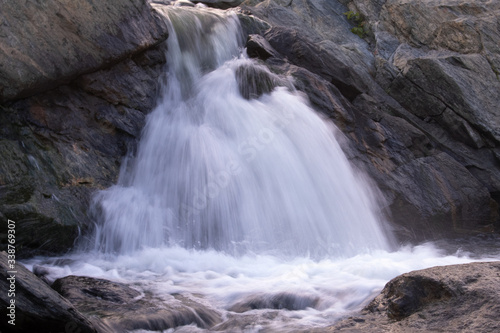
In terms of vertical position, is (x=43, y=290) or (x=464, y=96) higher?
(x=464, y=96)

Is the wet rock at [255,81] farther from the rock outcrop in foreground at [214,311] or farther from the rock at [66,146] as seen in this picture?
the rock outcrop in foreground at [214,311]

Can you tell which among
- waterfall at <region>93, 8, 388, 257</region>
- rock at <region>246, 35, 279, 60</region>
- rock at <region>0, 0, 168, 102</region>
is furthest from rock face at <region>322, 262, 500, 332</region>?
rock at <region>246, 35, 279, 60</region>

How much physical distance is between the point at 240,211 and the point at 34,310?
438 centimetres

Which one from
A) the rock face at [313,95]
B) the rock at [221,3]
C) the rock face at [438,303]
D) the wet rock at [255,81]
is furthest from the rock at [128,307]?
the rock at [221,3]

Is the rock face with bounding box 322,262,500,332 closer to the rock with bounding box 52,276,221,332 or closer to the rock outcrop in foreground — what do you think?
the rock outcrop in foreground

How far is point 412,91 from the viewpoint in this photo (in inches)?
470

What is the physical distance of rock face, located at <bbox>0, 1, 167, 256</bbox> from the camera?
19.8 ft

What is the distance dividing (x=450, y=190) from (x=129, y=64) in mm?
6916

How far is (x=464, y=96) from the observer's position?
11438 millimetres

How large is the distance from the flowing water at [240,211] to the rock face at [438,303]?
465 millimetres

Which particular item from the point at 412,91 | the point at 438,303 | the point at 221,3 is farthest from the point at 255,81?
the point at 221,3

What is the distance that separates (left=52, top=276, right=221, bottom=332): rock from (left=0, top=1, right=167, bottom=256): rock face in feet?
4.79

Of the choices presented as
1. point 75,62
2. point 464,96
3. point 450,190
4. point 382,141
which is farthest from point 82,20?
point 464,96

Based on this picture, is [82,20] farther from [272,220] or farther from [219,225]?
[272,220]
